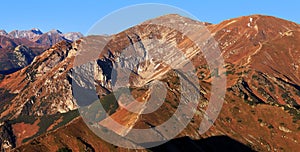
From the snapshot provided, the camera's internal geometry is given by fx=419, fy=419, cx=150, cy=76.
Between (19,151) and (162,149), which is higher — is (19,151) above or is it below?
above

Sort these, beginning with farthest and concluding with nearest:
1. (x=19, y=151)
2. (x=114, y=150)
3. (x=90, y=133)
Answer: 1. (x=90, y=133)
2. (x=114, y=150)
3. (x=19, y=151)

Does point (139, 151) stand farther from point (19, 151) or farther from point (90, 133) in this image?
point (19, 151)

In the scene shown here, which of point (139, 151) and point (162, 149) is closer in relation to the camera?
point (139, 151)

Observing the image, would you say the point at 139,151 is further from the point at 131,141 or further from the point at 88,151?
the point at 88,151

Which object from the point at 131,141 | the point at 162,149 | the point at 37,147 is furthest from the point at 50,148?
the point at 162,149

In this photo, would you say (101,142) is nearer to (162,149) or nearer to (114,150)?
(114,150)

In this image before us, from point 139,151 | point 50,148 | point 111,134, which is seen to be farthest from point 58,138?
point 139,151

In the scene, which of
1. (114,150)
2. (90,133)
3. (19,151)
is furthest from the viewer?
(90,133)

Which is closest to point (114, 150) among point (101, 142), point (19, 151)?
point (101, 142)
